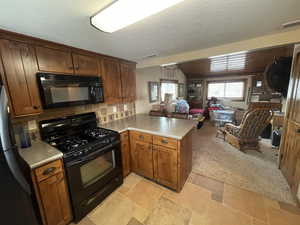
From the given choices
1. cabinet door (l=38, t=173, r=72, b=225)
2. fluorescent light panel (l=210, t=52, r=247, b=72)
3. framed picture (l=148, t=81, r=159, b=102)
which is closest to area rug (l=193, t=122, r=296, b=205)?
framed picture (l=148, t=81, r=159, b=102)

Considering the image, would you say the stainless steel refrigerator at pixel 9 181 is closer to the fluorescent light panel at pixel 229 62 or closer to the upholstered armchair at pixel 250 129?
the upholstered armchair at pixel 250 129

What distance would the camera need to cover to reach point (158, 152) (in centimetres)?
187

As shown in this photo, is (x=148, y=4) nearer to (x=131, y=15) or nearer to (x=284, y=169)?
(x=131, y=15)

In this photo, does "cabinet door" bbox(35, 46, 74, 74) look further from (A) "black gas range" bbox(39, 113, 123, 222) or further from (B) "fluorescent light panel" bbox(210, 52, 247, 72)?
(B) "fluorescent light panel" bbox(210, 52, 247, 72)

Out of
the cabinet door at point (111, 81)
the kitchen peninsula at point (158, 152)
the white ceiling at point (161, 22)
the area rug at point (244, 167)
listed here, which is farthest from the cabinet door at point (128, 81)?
the area rug at point (244, 167)

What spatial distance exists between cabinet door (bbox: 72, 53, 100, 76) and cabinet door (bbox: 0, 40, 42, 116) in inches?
18.4

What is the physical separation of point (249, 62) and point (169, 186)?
18.4 ft

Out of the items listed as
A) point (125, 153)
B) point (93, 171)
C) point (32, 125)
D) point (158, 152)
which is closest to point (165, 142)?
point (158, 152)

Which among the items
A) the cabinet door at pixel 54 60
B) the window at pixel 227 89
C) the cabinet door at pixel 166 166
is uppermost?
the cabinet door at pixel 54 60

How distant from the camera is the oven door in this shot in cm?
140

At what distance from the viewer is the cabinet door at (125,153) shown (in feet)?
6.75

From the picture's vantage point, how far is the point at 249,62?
191 inches

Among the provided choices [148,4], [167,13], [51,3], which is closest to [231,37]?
[167,13]

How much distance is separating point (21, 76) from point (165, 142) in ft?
6.12
